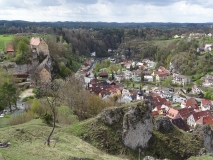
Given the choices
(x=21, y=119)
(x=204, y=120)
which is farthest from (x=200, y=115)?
(x=21, y=119)

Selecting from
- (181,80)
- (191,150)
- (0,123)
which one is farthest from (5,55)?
(181,80)

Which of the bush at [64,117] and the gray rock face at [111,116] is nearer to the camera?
the gray rock face at [111,116]

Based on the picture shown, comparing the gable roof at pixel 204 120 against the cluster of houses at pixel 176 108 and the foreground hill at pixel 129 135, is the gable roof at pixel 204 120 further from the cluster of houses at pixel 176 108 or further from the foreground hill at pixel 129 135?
the foreground hill at pixel 129 135

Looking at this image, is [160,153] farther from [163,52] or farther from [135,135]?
[163,52]

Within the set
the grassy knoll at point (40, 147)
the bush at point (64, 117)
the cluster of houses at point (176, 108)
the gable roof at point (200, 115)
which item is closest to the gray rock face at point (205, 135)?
the grassy knoll at point (40, 147)

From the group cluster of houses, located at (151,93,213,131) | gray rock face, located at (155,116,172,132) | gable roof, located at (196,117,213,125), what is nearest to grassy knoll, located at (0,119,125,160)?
gray rock face, located at (155,116,172,132)

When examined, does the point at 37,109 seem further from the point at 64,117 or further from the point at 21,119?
the point at 64,117
